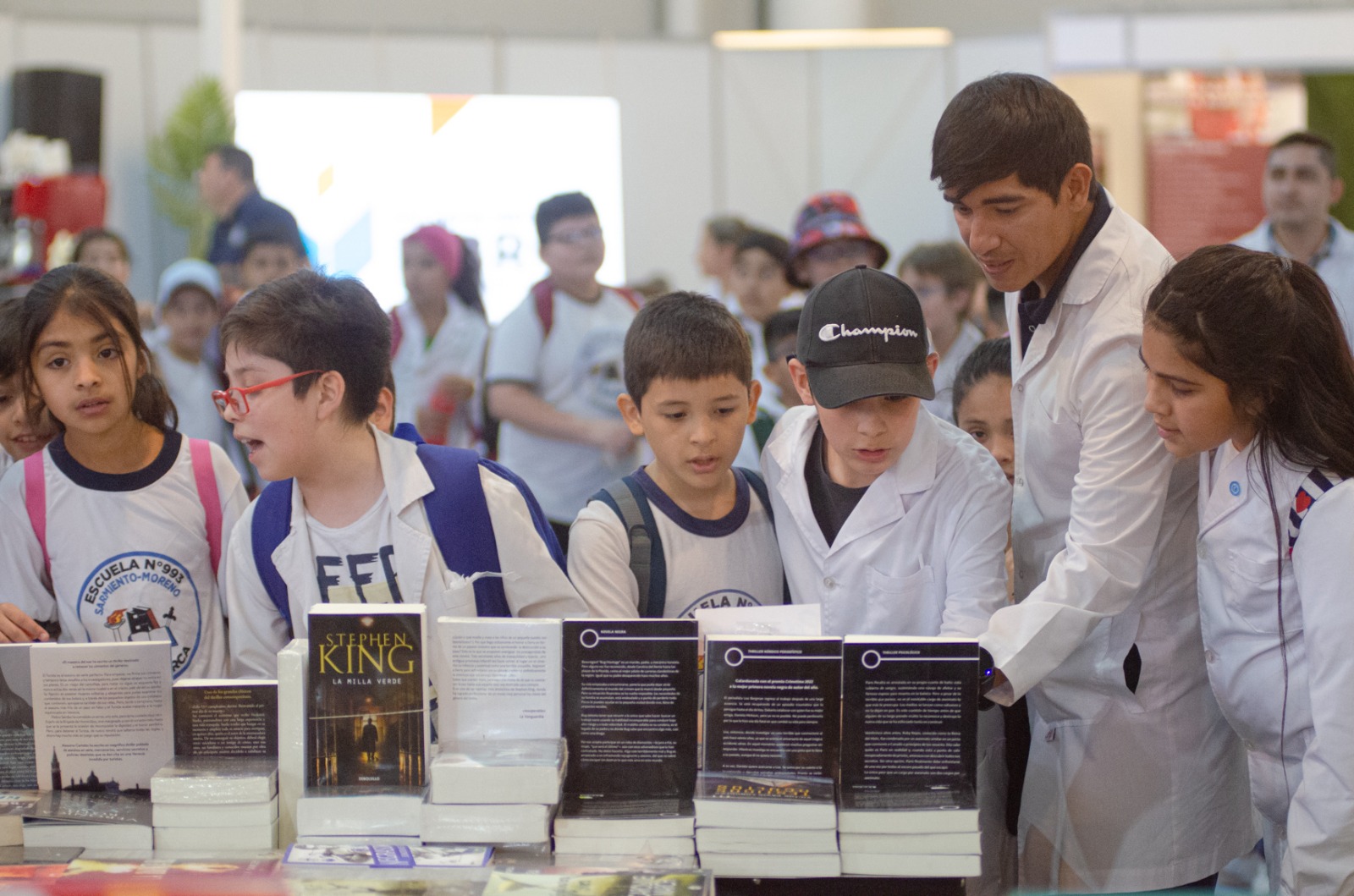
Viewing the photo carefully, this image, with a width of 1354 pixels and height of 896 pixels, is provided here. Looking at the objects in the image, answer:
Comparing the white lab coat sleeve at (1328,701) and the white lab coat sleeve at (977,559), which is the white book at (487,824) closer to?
the white lab coat sleeve at (977,559)

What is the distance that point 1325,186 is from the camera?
5.17m

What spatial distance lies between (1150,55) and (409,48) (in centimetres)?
537

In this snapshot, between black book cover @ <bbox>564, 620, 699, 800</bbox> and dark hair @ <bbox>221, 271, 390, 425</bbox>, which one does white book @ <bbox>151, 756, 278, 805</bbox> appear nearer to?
black book cover @ <bbox>564, 620, 699, 800</bbox>

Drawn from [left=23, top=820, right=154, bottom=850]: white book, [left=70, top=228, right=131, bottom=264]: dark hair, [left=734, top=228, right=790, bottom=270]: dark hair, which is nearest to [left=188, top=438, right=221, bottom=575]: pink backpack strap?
[left=23, top=820, right=154, bottom=850]: white book

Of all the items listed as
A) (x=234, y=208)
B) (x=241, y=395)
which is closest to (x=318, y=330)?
(x=241, y=395)

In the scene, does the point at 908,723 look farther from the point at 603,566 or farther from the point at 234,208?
the point at 234,208

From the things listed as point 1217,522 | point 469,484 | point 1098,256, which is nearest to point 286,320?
point 469,484

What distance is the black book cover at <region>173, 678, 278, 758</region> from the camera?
5.85 feet

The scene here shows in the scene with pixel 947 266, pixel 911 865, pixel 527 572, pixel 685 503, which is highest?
pixel 947 266

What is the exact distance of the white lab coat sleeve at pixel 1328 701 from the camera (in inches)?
70.1

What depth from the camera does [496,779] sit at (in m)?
1.69

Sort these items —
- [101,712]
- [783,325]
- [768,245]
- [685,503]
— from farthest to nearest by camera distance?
[768,245]
[783,325]
[685,503]
[101,712]

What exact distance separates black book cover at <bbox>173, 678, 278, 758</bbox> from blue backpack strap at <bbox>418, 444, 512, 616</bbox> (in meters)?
0.49

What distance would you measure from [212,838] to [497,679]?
0.43 m
